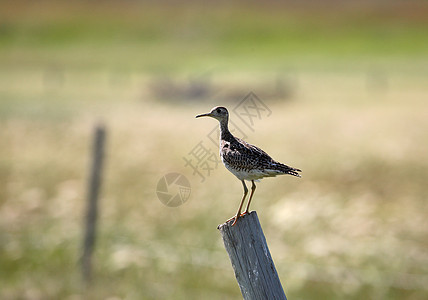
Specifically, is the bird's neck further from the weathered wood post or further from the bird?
the weathered wood post

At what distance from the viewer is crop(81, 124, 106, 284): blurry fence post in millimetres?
10344

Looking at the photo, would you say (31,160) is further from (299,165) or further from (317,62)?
(317,62)

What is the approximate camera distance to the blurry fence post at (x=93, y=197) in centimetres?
1034

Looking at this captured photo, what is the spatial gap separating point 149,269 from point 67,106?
23758 millimetres

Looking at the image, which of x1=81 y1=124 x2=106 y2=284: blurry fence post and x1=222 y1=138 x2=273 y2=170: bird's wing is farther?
x1=81 y1=124 x2=106 y2=284: blurry fence post

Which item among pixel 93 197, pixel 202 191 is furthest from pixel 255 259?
pixel 202 191

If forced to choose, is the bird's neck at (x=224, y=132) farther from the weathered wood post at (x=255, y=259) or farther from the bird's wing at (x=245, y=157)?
the weathered wood post at (x=255, y=259)

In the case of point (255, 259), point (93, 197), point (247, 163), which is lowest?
point (255, 259)

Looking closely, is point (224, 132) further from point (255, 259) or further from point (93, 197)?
point (93, 197)

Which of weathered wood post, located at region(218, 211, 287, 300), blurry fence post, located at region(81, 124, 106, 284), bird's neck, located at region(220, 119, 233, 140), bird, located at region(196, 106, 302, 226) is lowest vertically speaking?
weathered wood post, located at region(218, 211, 287, 300)

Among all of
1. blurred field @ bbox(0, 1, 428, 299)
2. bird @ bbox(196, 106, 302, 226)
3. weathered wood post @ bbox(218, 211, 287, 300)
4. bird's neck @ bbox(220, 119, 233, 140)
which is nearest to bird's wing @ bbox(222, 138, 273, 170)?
bird @ bbox(196, 106, 302, 226)

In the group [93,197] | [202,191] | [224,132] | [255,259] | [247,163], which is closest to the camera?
[255,259]

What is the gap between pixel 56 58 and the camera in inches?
2913

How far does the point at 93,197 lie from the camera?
10.4 meters
